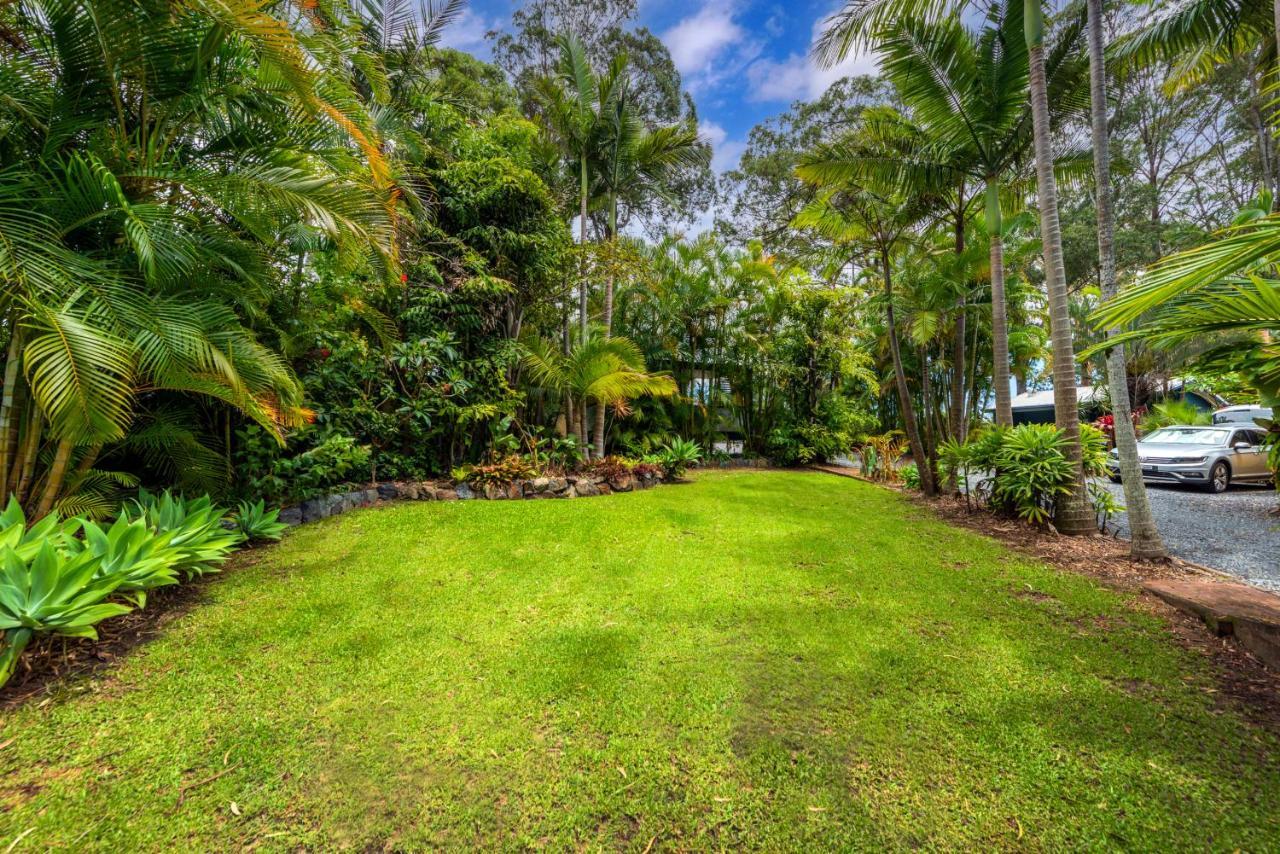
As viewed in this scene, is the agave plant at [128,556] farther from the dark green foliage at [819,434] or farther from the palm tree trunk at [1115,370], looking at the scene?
the dark green foliage at [819,434]

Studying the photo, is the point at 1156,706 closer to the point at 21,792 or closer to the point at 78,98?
the point at 21,792

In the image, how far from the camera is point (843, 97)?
48.3 feet

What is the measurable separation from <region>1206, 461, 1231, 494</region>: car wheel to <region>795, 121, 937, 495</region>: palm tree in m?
5.21

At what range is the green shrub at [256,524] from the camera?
3828 mm

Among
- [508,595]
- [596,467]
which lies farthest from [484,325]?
[508,595]

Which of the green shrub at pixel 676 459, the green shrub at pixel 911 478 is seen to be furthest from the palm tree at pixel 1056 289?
the green shrub at pixel 676 459

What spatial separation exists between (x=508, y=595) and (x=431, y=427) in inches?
145

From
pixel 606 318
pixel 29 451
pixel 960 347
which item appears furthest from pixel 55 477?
pixel 960 347

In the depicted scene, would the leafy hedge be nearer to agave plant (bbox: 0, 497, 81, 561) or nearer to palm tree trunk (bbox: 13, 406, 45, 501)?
agave plant (bbox: 0, 497, 81, 561)

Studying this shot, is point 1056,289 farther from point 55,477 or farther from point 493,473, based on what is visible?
point 55,477

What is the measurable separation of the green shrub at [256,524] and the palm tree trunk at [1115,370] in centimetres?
709

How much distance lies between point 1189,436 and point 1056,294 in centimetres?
727

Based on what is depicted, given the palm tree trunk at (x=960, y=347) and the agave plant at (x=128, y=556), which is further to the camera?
the palm tree trunk at (x=960, y=347)

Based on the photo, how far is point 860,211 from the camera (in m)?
6.58
